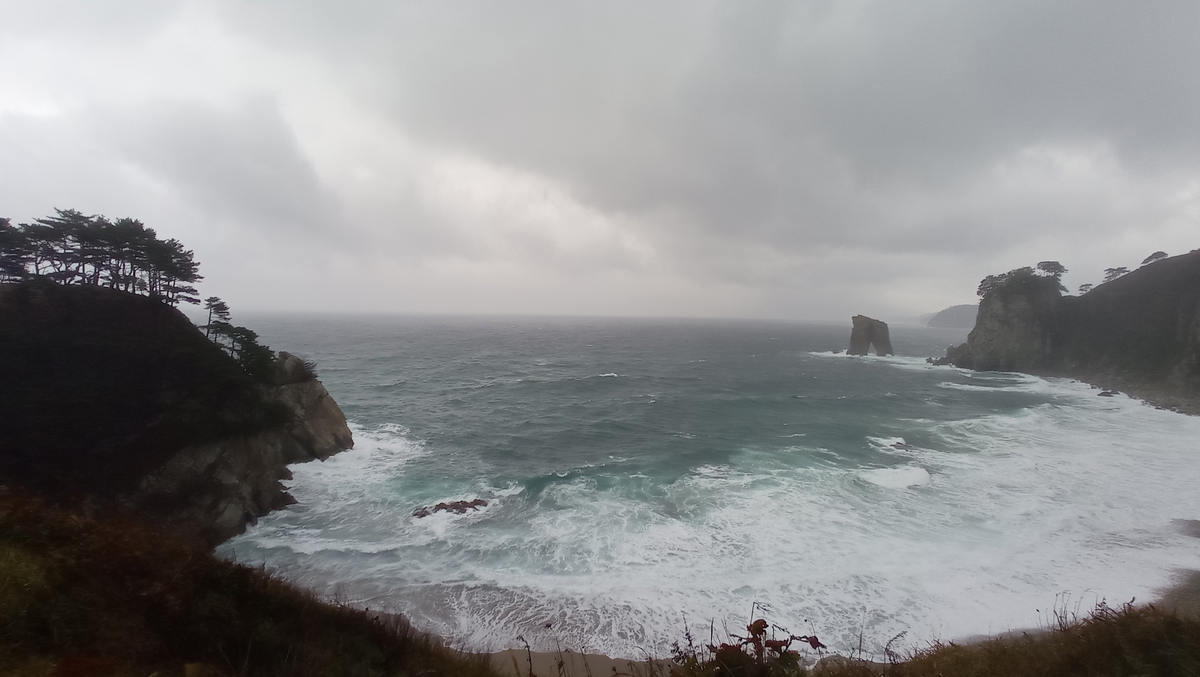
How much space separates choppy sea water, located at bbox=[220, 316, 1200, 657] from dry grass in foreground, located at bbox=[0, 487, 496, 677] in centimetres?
575

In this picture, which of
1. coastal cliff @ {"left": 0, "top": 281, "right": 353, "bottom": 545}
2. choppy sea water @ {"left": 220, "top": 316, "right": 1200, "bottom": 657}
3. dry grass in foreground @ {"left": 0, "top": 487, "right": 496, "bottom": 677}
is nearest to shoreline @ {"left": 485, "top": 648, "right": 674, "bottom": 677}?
choppy sea water @ {"left": 220, "top": 316, "right": 1200, "bottom": 657}

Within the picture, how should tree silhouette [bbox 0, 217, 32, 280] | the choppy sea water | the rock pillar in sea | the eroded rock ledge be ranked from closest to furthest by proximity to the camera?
the choppy sea water < the eroded rock ledge < tree silhouette [bbox 0, 217, 32, 280] < the rock pillar in sea

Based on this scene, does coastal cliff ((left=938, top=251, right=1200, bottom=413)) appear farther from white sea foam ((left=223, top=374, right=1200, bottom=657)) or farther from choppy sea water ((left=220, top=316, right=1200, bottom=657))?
white sea foam ((left=223, top=374, right=1200, bottom=657))

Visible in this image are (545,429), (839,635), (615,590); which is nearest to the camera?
(839,635)

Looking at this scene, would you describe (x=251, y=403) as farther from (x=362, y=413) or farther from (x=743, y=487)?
(x=743, y=487)

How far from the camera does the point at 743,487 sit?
24.9 meters

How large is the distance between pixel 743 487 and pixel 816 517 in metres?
4.57

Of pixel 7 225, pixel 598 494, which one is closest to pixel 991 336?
pixel 598 494

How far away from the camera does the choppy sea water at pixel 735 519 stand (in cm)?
1465

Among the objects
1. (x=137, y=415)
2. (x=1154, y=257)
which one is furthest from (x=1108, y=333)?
(x=137, y=415)

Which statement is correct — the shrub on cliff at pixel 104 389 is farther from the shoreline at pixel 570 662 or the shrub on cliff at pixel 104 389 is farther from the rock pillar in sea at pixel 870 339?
the rock pillar in sea at pixel 870 339

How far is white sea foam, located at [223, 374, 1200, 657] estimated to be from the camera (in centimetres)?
1438

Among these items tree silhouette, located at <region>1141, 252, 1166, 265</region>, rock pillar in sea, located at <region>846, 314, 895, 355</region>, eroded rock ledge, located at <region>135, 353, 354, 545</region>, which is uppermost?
tree silhouette, located at <region>1141, 252, 1166, 265</region>

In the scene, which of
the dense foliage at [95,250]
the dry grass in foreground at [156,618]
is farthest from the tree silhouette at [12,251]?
the dry grass in foreground at [156,618]
